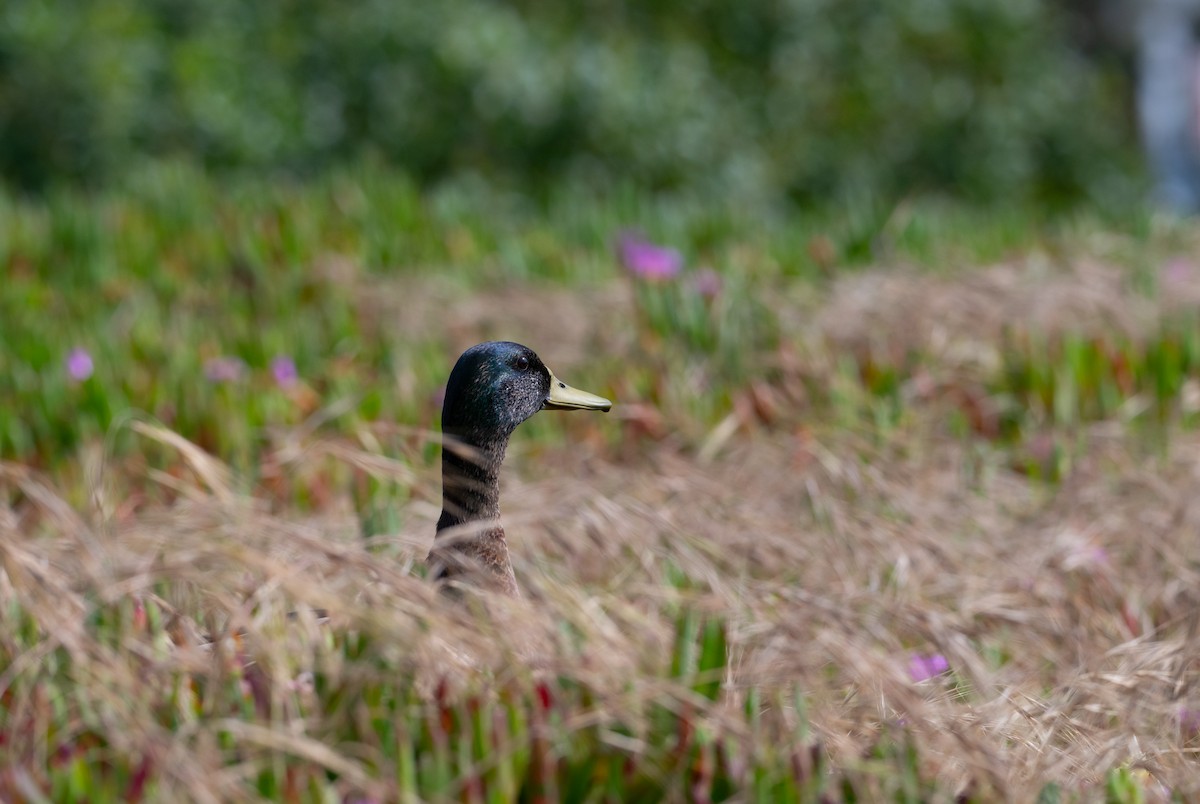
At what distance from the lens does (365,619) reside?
199 centimetres

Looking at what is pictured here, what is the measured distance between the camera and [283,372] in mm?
4590

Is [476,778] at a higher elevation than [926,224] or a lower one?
higher

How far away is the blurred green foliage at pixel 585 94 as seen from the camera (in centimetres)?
807

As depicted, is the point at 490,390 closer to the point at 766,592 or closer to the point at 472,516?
the point at 472,516

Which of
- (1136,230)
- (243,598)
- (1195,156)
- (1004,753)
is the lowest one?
(1195,156)

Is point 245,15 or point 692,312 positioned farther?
point 245,15

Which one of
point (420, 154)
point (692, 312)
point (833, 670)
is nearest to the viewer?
point (833, 670)

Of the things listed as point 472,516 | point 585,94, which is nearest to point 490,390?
point 472,516

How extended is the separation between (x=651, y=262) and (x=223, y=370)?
1.65m

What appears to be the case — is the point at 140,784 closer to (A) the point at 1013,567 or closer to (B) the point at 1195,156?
(A) the point at 1013,567

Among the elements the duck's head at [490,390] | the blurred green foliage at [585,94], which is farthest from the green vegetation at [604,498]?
the blurred green foliage at [585,94]

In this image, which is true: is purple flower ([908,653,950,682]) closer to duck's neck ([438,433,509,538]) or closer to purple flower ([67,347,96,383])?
duck's neck ([438,433,509,538])

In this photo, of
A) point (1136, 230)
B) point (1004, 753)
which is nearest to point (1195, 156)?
point (1136, 230)

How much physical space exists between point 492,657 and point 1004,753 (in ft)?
2.28
